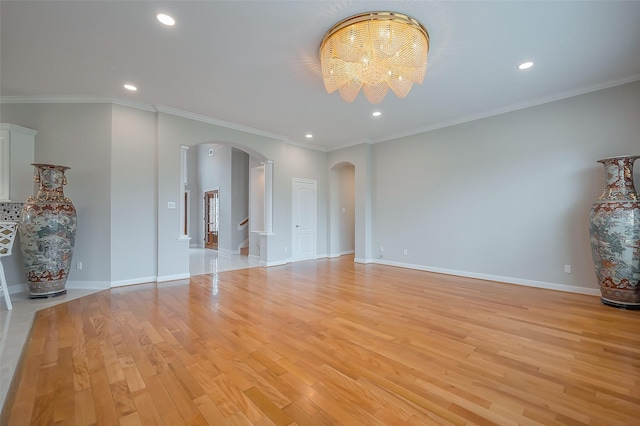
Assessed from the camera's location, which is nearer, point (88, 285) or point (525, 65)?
point (525, 65)

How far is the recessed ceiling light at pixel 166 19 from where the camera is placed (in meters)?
2.48

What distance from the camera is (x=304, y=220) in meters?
7.16

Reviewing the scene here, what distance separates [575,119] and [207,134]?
244 inches

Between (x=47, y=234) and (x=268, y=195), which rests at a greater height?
(x=268, y=195)

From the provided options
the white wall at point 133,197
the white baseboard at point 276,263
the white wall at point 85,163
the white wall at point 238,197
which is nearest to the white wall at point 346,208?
the white baseboard at point 276,263

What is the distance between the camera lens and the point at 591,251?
3.80m

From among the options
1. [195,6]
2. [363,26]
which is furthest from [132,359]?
[363,26]

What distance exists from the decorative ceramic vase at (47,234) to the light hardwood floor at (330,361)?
0.59 metres

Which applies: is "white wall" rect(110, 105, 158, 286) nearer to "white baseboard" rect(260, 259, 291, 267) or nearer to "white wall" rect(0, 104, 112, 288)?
"white wall" rect(0, 104, 112, 288)

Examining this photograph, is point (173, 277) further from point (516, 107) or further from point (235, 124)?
point (516, 107)

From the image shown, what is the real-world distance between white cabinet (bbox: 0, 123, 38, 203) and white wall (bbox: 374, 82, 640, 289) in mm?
6562

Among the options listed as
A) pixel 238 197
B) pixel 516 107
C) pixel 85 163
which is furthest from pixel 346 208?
pixel 85 163

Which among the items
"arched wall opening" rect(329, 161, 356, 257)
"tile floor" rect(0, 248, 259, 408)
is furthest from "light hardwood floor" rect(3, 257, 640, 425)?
"arched wall opening" rect(329, 161, 356, 257)

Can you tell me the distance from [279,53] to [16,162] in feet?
14.0
